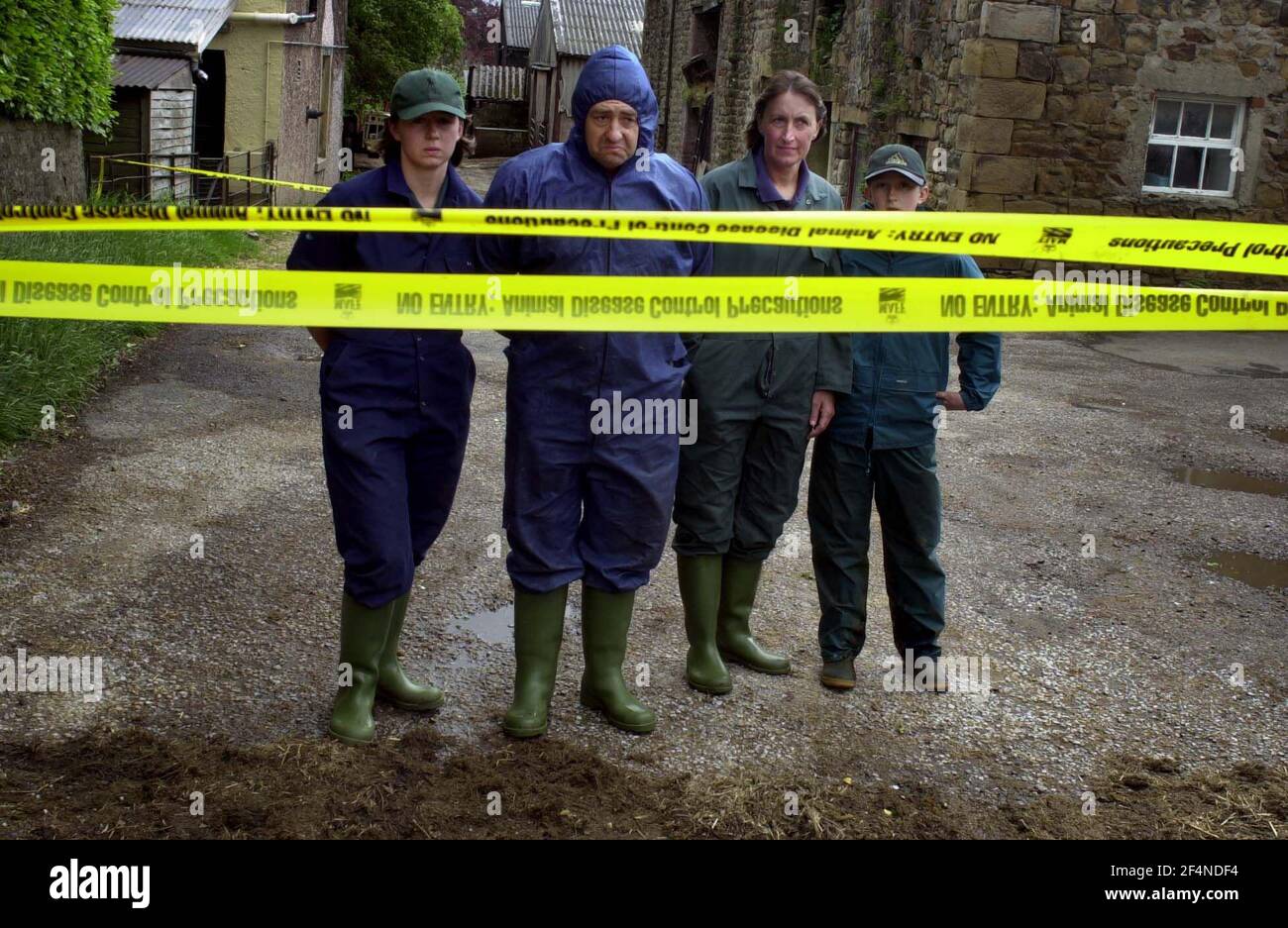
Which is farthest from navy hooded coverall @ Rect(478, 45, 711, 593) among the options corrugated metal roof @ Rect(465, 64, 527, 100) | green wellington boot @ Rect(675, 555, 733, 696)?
corrugated metal roof @ Rect(465, 64, 527, 100)

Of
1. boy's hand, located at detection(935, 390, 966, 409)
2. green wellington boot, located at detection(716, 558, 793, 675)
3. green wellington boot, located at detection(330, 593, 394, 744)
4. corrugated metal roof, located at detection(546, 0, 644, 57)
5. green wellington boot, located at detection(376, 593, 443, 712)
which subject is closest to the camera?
green wellington boot, located at detection(330, 593, 394, 744)

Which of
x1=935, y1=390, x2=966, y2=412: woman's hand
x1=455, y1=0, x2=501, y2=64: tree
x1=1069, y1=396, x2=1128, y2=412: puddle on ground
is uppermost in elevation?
x1=455, y1=0, x2=501, y2=64: tree

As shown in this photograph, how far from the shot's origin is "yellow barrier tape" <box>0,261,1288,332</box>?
3.79 meters

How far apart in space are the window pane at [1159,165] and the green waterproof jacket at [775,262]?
12.1 m

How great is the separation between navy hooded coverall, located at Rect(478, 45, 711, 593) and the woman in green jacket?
0.31 meters

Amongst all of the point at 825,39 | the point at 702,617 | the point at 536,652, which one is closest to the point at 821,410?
the point at 702,617

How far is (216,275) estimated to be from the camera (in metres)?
3.83

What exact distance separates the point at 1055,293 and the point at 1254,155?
42.8 ft

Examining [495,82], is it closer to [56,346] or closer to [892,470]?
[56,346]

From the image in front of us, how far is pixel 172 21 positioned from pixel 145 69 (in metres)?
1.47

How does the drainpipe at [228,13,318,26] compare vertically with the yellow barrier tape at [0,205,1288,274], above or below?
above

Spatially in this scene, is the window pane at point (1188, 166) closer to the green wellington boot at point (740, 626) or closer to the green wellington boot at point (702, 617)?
the green wellington boot at point (740, 626)

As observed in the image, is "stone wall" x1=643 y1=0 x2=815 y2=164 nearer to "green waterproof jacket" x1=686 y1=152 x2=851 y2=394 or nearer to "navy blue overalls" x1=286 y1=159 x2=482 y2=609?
"green waterproof jacket" x1=686 y1=152 x2=851 y2=394
